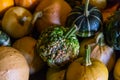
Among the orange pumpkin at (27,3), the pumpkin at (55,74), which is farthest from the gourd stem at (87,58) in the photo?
the orange pumpkin at (27,3)

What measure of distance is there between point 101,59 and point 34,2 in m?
0.36

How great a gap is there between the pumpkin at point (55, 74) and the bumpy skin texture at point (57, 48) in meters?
0.03

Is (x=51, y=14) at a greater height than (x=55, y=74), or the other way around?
(x=51, y=14)

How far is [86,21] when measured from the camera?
0.88 metres

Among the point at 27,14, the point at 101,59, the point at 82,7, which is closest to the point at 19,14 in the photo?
the point at 27,14

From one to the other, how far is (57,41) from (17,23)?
210 millimetres

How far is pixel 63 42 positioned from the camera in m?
0.82

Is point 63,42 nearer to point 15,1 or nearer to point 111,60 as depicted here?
point 111,60

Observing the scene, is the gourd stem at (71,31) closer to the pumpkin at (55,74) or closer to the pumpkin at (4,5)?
the pumpkin at (55,74)

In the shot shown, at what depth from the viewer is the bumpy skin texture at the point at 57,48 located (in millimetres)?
814

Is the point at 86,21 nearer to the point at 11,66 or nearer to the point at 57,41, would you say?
the point at 57,41

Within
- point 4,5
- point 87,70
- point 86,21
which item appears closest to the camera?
point 87,70

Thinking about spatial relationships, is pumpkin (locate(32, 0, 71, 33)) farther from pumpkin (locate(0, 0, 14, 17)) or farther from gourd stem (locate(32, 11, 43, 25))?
pumpkin (locate(0, 0, 14, 17))

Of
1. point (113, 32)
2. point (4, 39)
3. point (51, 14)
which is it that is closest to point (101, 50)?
point (113, 32)
